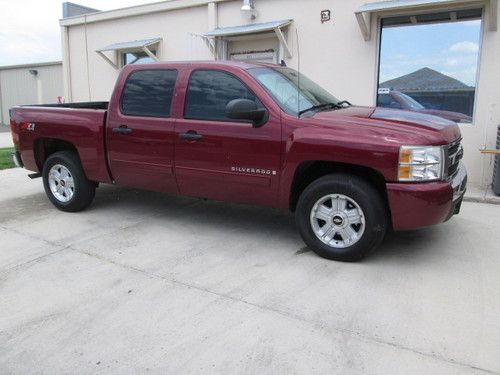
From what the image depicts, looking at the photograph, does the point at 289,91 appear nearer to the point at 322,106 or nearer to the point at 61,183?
the point at 322,106

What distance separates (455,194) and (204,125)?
254 centimetres

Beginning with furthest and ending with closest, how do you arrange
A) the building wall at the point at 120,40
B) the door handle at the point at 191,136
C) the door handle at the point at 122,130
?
the building wall at the point at 120,40 → the door handle at the point at 122,130 → the door handle at the point at 191,136

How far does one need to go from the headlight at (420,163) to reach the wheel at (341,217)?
356mm

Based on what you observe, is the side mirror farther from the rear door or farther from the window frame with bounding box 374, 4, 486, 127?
the window frame with bounding box 374, 4, 486, 127

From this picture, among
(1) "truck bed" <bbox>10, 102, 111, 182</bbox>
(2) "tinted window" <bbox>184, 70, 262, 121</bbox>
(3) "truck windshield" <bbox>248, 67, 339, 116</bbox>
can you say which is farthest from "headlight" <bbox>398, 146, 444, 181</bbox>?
(1) "truck bed" <bbox>10, 102, 111, 182</bbox>

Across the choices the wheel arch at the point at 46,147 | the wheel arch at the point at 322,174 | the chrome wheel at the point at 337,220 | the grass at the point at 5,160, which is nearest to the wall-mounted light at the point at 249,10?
the wheel arch at the point at 46,147

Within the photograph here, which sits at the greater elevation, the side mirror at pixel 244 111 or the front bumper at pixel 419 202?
the side mirror at pixel 244 111

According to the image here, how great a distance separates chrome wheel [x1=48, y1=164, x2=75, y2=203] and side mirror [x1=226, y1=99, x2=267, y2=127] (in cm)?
272

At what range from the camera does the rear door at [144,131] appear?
17.4ft

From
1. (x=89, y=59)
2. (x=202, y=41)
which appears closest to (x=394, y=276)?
(x=202, y=41)

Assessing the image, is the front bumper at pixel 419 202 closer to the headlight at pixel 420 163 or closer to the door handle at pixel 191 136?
the headlight at pixel 420 163

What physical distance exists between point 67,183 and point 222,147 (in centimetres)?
252

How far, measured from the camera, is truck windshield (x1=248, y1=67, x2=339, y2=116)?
482 cm

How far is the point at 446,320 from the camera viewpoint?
3430 millimetres
